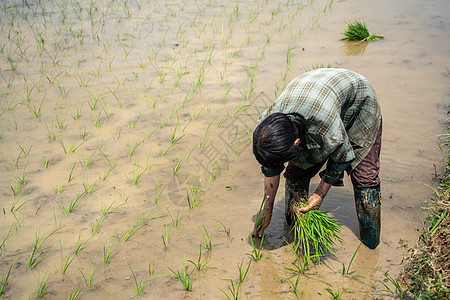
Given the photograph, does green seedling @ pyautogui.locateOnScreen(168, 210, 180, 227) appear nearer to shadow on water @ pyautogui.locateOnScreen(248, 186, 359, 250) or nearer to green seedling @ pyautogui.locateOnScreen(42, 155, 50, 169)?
shadow on water @ pyautogui.locateOnScreen(248, 186, 359, 250)

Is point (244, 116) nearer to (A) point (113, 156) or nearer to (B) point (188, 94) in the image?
(B) point (188, 94)

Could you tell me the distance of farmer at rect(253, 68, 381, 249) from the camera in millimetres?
2271

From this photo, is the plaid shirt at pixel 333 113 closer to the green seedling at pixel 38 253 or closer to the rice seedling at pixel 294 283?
the rice seedling at pixel 294 283

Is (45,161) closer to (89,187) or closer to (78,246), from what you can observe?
(89,187)

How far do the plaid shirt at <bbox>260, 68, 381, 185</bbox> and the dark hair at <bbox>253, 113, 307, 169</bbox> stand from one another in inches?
4.8

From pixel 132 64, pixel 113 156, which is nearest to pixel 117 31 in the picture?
pixel 132 64

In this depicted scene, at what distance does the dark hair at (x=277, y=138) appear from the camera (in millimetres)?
2219

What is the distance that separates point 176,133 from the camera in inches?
174

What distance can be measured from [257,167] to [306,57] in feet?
7.70

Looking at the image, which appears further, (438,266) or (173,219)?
(173,219)

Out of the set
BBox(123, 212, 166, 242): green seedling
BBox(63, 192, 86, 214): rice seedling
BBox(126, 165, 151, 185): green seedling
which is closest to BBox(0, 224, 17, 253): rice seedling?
BBox(63, 192, 86, 214): rice seedling

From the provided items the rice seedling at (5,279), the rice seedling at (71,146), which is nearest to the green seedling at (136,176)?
the rice seedling at (71,146)

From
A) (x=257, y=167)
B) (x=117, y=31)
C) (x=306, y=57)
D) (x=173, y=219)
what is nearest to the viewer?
(x=173, y=219)

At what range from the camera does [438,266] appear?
2.23 metres
